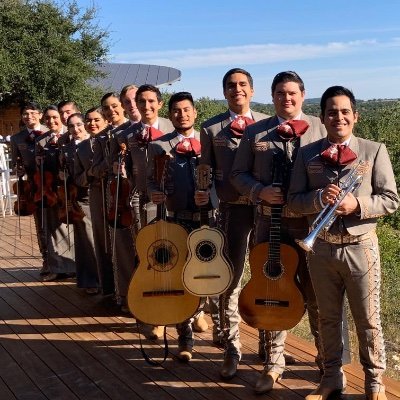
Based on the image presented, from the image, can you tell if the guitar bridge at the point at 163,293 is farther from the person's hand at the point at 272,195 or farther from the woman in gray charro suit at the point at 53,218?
the woman in gray charro suit at the point at 53,218

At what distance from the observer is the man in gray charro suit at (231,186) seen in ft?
12.9

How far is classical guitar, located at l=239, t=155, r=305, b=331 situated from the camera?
138 inches

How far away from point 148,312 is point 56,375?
823 millimetres

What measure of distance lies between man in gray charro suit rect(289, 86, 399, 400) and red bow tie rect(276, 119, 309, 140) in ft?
0.62

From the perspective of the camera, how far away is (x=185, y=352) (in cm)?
429

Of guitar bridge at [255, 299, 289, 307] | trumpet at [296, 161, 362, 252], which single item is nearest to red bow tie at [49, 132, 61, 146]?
guitar bridge at [255, 299, 289, 307]

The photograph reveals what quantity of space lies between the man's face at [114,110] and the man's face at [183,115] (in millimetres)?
1119

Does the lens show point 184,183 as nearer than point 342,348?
No

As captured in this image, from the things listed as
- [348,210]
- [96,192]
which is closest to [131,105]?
[96,192]

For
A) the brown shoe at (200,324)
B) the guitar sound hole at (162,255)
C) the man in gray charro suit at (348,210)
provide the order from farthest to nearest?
the brown shoe at (200,324) < the guitar sound hole at (162,255) < the man in gray charro suit at (348,210)

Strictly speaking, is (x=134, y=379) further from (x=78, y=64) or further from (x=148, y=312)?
(x=78, y=64)

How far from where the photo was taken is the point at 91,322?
5.28m

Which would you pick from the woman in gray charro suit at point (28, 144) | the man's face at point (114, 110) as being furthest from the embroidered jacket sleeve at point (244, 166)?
the woman in gray charro suit at point (28, 144)

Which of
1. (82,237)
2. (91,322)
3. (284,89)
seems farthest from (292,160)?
(82,237)
